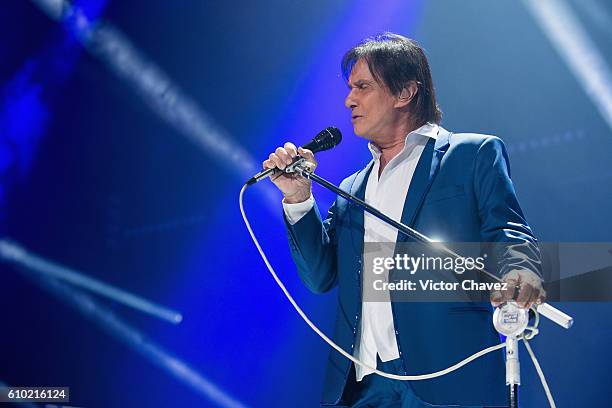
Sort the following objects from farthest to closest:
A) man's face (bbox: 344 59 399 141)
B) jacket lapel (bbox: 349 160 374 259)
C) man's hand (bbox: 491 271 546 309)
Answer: man's face (bbox: 344 59 399 141) < jacket lapel (bbox: 349 160 374 259) < man's hand (bbox: 491 271 546 309)

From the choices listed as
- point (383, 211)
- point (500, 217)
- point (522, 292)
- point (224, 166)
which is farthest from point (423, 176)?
point (224, 166)

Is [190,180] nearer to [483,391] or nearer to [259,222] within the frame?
[259,222]

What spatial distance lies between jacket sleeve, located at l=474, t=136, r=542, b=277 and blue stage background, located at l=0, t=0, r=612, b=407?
1.07 meters

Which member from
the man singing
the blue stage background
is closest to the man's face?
the man singing

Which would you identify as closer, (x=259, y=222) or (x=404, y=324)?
(x=404, y=324)

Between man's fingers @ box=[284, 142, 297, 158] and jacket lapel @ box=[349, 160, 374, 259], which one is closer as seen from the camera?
man's fingers @ box=[284, 142, 297, 158]

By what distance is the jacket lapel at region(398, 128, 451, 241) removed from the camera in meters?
1.83

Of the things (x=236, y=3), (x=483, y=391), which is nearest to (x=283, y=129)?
(x=236, y=3)

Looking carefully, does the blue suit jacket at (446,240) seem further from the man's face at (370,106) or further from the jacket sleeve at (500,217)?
the man's face at (370,106)

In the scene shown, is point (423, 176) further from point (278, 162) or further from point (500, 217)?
point (278, 162)

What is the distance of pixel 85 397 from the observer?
3.12 meters

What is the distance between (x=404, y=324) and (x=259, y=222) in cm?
138

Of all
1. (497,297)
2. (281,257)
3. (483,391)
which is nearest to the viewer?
(497,297)

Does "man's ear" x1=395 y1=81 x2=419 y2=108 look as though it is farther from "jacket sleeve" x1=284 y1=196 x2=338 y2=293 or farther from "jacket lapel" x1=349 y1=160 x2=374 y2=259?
"jacket sleeve" x1=284 y1=196 x2=338 y2=293
